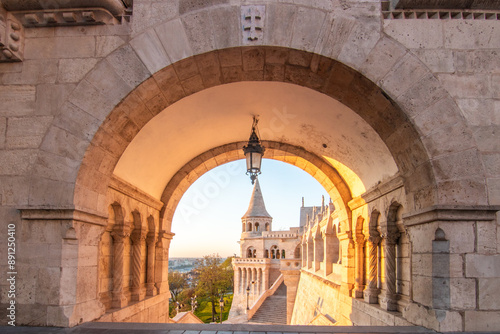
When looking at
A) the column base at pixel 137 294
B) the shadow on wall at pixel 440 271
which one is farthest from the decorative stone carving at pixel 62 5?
the column base at pixel 137 294

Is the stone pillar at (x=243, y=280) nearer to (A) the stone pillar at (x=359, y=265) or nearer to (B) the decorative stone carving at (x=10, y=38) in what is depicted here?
(A) the stone pillar at (x=359, y=265)

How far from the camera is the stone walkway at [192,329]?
151 inches

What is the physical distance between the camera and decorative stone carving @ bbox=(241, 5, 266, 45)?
13.8ft

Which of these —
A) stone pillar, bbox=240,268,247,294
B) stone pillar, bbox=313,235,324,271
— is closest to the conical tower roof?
stone pillar, bbox=240,268,247,294

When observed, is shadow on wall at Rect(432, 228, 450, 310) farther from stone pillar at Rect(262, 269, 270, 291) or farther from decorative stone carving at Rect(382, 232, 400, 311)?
stone pillar at Rect(262, 269, 270, 291)

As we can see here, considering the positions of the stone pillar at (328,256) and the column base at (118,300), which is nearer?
the column base at (118,300)

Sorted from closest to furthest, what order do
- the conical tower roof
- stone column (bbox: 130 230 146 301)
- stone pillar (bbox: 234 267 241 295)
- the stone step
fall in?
stone column (bbox: 130 230 146 301)
the stone step
stone pillar (bbox: 234 267 241 295)
the conical tower roof

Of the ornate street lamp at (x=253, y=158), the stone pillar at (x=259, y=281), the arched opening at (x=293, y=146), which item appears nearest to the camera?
the arched opening at (x=293, y=146)

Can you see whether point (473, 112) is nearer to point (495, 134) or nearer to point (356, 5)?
point (495, 134)

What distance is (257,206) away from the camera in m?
54.6

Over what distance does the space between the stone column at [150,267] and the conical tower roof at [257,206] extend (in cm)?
4584

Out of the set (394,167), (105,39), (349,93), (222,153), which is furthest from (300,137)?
(105,39)

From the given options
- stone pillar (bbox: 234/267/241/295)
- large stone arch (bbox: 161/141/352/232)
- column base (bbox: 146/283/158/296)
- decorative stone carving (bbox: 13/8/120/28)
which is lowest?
stone pillar (bbox: 234/267/241/295)

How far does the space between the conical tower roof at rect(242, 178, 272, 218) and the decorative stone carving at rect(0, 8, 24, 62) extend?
49.6 m
